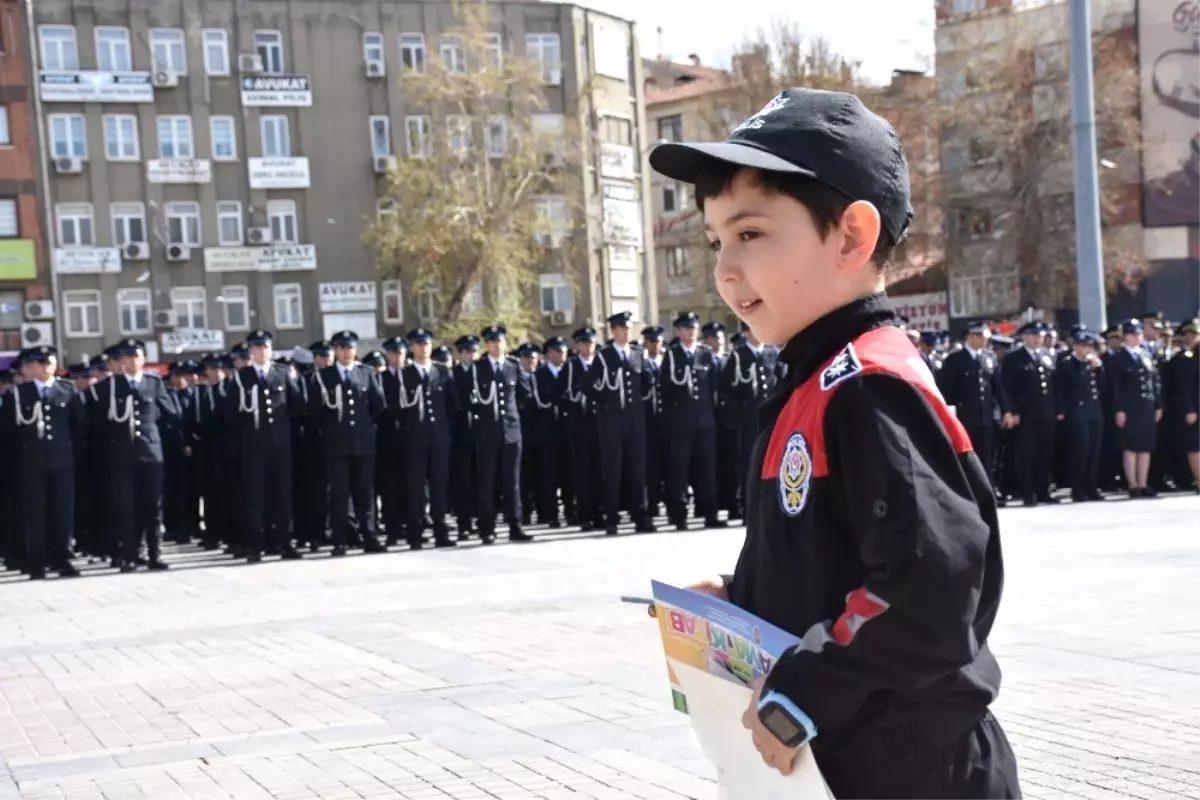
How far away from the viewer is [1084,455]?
1941cm

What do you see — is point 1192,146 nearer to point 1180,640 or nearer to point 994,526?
point 1180,640

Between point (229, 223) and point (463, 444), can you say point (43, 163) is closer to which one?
point (229, 223)

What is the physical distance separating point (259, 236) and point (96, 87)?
676 cm

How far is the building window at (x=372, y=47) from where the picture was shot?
54.1 meters

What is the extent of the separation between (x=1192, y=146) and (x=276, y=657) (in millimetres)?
54461

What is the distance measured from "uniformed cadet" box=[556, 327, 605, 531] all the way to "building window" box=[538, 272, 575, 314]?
37.9 m

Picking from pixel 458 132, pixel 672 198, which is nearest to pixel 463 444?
pixel 458 132

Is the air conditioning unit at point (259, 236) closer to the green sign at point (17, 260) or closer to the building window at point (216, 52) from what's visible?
the building window at point (216, 52)

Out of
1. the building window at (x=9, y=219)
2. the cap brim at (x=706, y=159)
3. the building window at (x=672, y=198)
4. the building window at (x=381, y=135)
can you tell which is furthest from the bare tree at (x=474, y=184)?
the cap brim at (x=706, y=159)

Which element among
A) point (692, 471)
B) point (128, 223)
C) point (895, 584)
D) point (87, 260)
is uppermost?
point (128, 223)

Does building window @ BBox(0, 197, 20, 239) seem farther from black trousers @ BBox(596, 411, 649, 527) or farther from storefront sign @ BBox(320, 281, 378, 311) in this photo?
black trousers @ BBox(596, 411, 649, 527)

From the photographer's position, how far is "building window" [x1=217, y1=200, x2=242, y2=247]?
53.1 m

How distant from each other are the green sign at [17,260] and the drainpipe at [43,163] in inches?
20.8

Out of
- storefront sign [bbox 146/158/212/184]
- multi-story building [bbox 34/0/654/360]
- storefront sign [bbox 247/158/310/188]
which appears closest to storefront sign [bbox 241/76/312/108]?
multi-story building [bbox 34/0/654/360]
